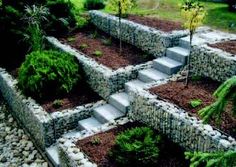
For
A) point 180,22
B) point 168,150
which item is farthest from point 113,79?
point 180,22

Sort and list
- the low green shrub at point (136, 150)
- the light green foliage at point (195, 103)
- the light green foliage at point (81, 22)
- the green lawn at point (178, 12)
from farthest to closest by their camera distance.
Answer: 1. the light green foliage at point (81, 22)
2. the green lawn at point (178, 12)
3. the light green foliage at point (195, 103)
4. the low green shrub at point (136, 150)

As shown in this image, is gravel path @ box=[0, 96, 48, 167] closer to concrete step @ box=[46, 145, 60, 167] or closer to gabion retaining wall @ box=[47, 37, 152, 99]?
concrete step @ box=[46, 145, 60, 167]

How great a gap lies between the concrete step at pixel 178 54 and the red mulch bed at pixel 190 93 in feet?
3.75

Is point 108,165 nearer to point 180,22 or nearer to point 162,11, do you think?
point 180,22

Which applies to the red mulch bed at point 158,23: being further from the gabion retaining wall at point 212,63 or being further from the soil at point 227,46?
the gabion retaining wall at point 212,63

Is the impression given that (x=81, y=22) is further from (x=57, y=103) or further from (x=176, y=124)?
(x=176, y=124)

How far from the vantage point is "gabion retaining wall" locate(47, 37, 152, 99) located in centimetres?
973

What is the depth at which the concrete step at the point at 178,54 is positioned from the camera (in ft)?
32.4

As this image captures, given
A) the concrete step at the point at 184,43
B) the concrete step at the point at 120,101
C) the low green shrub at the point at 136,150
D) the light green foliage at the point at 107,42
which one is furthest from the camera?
the light green foliage at the point at 107,42

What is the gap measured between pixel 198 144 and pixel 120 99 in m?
2.98

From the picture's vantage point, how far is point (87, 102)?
10.1 metres

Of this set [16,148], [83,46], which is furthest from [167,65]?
[16,148]

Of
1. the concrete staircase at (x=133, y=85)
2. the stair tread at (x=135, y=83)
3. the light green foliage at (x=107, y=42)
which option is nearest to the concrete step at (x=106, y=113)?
the concrete staircase at (x=133, y=85)

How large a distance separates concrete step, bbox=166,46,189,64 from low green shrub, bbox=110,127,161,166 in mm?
3229
